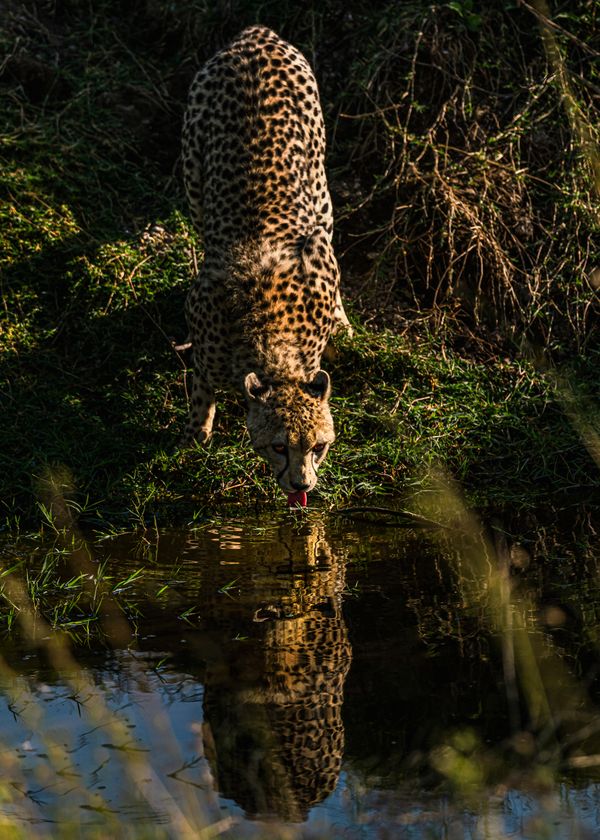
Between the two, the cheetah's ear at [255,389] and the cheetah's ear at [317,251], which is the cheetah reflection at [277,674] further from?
the cheetah's ear at [317,251]

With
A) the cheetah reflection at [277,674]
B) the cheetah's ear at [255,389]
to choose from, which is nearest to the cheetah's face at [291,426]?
the cheetah's ear at [255,389]

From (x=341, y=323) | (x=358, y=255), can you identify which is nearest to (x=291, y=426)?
(x=341, y=323)

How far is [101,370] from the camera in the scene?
6508mm

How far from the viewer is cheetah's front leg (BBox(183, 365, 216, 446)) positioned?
5988 millimetres

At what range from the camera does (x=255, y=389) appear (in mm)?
5383

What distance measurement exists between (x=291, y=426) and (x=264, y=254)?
108 centimetres

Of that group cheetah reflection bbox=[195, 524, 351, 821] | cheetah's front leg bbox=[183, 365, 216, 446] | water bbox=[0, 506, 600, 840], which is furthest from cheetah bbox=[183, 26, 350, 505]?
water bbox=[0, 506, 600, 840]

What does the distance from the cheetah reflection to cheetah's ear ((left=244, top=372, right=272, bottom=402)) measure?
A: 2.07 feet

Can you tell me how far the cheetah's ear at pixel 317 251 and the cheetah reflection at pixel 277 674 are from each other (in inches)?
55.7

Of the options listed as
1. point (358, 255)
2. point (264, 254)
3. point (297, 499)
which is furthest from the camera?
point (358, 255)

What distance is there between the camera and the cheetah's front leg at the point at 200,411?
5.99 metres

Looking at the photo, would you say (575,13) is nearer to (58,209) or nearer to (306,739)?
(58,209)

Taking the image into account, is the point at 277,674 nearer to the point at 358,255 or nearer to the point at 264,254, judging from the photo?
the point at 264,254

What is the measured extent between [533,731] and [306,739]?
0.67 meters
